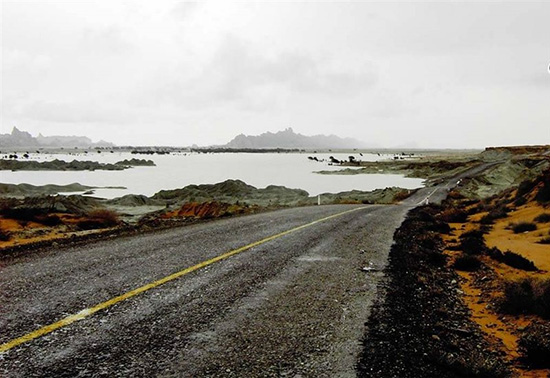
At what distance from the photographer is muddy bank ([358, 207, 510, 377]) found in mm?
4086

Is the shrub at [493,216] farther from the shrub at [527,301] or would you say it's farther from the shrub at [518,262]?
the shrub at [527,301]

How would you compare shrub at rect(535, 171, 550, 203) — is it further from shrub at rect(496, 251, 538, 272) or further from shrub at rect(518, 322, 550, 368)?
shrub at rect(518, 322, 550, 368)

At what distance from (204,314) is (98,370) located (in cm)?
169

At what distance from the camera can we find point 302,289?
6.46 metres

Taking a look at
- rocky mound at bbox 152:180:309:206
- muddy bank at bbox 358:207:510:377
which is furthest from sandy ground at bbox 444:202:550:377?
rocky mound at bbox 152:180:309:206

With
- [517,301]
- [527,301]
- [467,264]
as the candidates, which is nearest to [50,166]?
[467,264]

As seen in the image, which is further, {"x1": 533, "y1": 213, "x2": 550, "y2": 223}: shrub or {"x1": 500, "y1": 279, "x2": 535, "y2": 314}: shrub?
{"x1": 533, "y1": 213, "x2": 550, "y2": 223}: shrub

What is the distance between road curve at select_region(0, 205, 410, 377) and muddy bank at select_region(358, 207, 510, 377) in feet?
0.93

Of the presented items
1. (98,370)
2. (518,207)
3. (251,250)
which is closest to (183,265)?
(251,250)

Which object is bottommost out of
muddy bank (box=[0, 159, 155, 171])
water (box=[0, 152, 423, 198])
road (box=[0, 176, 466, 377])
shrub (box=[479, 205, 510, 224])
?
water (box=[0, 152, 423, 198])

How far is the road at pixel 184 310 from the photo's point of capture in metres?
3.80

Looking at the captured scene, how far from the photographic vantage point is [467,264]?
10008mm

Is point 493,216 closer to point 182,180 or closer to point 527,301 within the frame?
point 527,301

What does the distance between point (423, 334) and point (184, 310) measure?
131 inches
